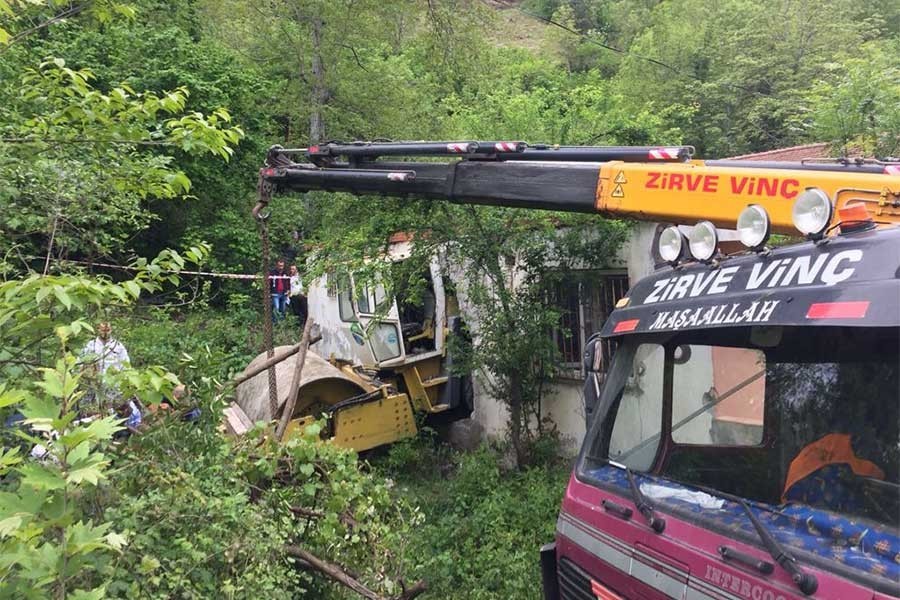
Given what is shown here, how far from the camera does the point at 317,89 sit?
1627 centimetres

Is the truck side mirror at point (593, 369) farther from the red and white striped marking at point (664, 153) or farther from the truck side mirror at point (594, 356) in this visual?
the red and white striped marking at point (664, 153)

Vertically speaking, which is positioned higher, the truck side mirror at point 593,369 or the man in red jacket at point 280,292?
the truck side mirror at point 593,369

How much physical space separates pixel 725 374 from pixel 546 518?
3.87 meters

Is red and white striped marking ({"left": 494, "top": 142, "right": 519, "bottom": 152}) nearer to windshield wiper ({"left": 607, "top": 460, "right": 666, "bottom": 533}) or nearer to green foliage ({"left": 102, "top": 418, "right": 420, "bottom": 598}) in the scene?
green foliage ({"left": 102, "top": 418, "right": 420, "bottom": 598})

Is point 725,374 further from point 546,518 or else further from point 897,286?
point 546,518

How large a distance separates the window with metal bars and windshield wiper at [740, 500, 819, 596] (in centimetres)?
546

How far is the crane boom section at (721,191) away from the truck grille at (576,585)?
1.83m

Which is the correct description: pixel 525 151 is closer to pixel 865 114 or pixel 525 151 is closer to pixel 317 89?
pixel 865 114

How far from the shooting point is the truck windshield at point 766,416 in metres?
2.33

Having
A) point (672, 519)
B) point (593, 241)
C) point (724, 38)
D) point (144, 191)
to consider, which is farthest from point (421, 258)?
point (724, 38)

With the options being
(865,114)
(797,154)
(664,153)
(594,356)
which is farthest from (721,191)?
(797,154)

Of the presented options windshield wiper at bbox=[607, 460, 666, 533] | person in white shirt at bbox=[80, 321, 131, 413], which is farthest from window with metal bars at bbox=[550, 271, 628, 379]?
person in white shirt at bbox=[80, 321, 131, 413]

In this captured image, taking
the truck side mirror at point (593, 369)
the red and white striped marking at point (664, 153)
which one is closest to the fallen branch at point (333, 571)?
the truck side mirror at point (593, 369)

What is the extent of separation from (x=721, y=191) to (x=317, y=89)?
14145mm
